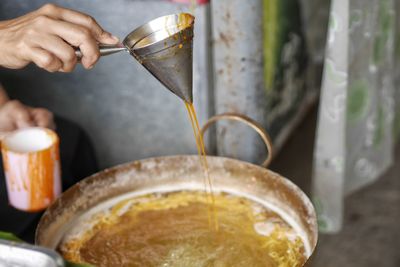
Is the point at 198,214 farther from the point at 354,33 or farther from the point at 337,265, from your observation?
the point at 337,265

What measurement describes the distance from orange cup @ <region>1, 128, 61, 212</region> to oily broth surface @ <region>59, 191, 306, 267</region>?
0.14 meters

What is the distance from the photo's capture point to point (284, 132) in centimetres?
305

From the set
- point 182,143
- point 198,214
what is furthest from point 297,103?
point 198,214

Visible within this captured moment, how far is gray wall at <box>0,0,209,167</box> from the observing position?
2.05m

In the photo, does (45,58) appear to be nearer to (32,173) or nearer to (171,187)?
(32,173)

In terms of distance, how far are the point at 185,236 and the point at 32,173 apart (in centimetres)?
42

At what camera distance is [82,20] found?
146 cm

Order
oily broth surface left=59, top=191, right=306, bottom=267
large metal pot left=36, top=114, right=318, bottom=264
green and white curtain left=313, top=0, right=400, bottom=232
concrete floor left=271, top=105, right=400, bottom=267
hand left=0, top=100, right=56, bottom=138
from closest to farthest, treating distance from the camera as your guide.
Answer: oily broth surface left=59, top=191, right=306, bottom=267
large metal pot left=36, top=114, right=318, bottom=264
hand left=0, top=100, right=56, bottom=138
green and white curtain left=313, top=0, right=400, bottom=232
concrete floor left=271, top=105, right=400, bottom=267

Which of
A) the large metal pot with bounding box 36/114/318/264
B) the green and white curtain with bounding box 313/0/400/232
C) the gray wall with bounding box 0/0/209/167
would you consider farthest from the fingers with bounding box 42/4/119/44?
the green and white curtain with bounding box 313/0/400/232

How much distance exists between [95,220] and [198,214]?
11.0 inches

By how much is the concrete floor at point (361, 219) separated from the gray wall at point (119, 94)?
79cm

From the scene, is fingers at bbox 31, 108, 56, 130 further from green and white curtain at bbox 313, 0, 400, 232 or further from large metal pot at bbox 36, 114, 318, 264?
green and white curtain at bbox 313, 0, 400, 232

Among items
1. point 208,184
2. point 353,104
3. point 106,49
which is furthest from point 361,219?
point 106,49

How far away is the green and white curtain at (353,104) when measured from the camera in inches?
86.4
